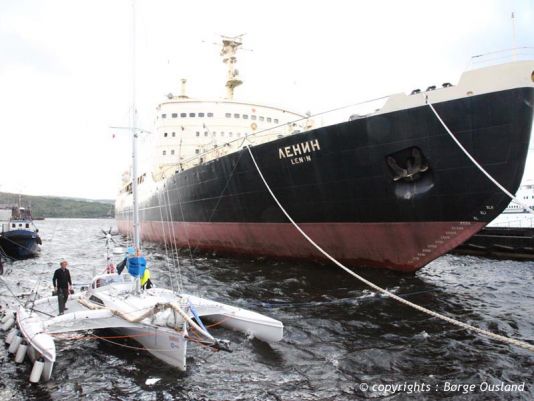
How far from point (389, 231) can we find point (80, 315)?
838cm

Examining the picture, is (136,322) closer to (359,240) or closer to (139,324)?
(139,324)

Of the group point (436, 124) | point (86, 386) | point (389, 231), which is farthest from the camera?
point (389, 231)

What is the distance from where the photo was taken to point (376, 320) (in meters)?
8.79

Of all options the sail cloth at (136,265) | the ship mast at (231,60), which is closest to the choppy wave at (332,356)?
the sail cloth at (136,265)

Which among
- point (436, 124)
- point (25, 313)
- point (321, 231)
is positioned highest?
point (436, 124)

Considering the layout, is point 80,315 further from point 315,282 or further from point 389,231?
point 389,231

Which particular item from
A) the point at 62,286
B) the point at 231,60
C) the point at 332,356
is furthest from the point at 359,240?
the point at 231,60

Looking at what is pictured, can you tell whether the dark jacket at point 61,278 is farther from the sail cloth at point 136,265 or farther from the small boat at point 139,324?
the sail cloth at point 136,265

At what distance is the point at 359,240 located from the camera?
1240 centimetres

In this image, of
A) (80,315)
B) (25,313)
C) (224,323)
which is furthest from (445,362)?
(25,313)

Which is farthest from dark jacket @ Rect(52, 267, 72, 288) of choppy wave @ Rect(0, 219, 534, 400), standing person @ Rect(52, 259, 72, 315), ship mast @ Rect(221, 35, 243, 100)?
ship mast @ Rect(221, 35, 243, 100)

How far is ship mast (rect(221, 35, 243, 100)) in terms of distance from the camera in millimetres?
23203

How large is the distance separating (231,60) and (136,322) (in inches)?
781

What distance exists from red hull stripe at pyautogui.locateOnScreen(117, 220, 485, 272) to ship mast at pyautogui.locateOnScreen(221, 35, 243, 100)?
35.6 feet
